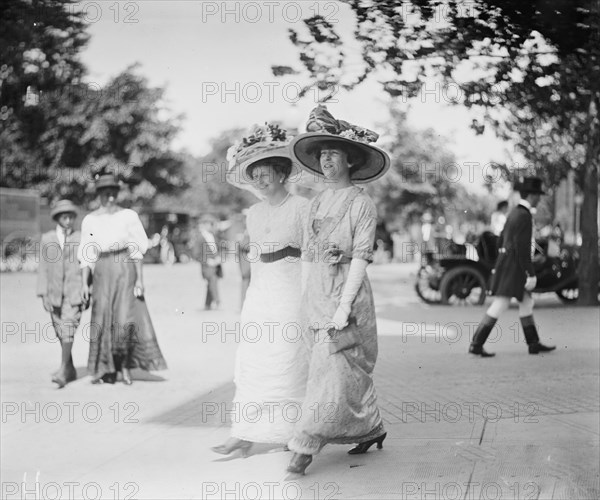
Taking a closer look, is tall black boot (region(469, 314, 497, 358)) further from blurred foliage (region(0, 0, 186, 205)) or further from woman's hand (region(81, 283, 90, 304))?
woman's hand (region(81, 283, 90, 304))

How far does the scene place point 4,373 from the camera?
5.59 m

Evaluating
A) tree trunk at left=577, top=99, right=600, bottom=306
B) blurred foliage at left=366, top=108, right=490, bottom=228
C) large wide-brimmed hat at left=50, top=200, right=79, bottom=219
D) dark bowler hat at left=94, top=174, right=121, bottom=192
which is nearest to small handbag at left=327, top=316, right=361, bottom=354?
blurred foliage at left=366, top=108, right=490, bottom=228

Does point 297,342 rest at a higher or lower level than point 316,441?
higher

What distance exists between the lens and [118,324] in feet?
18.3

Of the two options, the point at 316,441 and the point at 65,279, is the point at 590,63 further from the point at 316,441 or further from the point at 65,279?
the point at 65,279

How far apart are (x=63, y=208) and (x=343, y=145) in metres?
1.95

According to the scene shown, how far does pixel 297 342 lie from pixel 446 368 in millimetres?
1058

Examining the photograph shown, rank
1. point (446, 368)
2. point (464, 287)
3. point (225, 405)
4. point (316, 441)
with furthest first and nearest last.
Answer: point (464, 287) → point (446, 368) → point (225, 405) → point (316, 441)

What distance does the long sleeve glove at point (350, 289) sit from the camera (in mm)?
4477

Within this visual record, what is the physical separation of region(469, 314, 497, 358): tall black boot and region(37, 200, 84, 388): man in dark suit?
236 centimetres

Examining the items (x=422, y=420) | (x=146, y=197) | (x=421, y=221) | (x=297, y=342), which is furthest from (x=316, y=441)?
(x=146, y=197)

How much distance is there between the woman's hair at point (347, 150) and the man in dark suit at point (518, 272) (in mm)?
1059

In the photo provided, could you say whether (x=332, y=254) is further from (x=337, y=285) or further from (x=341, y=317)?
(x=341, y=317)

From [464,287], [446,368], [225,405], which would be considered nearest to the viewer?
[225,405]
